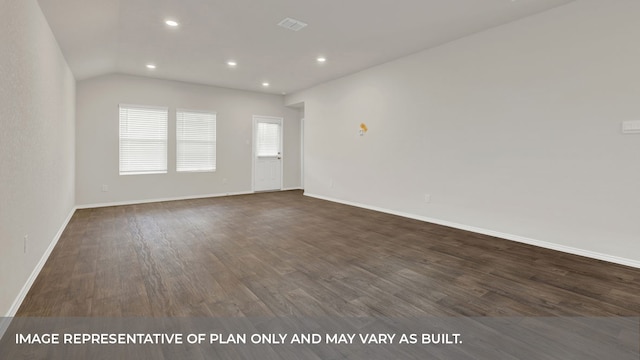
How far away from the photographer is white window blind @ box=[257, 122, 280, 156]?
829 cm

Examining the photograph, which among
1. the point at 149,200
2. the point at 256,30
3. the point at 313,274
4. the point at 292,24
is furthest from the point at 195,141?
the point at 313,274

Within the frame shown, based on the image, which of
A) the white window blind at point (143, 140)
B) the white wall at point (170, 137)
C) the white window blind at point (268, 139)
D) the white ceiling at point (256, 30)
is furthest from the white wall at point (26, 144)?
the white window blind at point (268, 139)

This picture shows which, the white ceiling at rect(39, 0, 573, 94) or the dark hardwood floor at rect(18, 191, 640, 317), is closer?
the dark hardwood floor at rect(18, 191, 640, 317)

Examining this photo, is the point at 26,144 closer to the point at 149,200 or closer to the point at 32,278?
the point at 32,278

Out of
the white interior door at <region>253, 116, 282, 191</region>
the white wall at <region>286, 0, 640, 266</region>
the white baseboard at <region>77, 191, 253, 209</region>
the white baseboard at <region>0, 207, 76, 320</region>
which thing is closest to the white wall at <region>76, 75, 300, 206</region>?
the white baseboard at <region>77, 191, 253, 209</region>

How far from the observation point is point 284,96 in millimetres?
8633

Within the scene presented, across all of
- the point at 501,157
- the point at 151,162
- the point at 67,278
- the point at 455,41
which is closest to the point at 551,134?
the point at 501,157

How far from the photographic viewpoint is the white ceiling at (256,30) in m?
3.33

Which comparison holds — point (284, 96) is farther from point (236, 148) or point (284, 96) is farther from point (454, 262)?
point (454, 262)

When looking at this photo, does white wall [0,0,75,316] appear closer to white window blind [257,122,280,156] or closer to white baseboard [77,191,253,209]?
white baseboard [77,191,253,209]

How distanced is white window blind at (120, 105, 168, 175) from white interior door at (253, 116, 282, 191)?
2276mm

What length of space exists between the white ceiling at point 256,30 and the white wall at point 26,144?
0.58m

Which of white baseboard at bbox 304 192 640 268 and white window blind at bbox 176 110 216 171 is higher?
white window blind at bbox 176 110 216 171

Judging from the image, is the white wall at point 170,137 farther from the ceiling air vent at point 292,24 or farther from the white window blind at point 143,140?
the ceiling air vent at point 292,24
